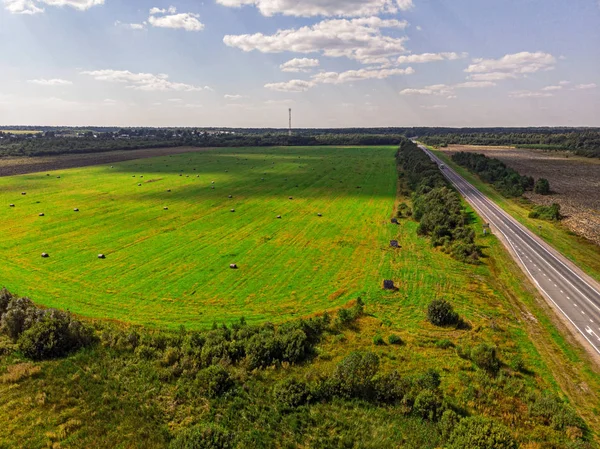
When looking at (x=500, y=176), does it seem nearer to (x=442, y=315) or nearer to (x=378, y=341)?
(x=442, y=315)

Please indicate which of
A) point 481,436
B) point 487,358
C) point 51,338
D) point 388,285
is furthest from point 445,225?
point 51,338

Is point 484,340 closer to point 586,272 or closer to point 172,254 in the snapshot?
point 586,272

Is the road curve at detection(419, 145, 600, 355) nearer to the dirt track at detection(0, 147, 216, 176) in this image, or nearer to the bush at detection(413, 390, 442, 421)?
the bush at detection(413, 390, 442, 421)

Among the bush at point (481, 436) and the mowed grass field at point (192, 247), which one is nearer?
the bush at point (481, 436)

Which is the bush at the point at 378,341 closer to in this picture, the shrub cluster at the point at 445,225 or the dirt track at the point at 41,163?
the shrub cluster at the point at 445,225

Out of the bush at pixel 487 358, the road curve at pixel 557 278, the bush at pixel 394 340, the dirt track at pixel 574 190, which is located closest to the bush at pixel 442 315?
the bush at pixel 394 340

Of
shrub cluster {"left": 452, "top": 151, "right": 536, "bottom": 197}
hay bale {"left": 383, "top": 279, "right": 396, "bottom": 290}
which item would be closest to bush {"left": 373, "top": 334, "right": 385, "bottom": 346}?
hay bale {"left": 383, "top": 279, "right": 396, "bottom": 290}

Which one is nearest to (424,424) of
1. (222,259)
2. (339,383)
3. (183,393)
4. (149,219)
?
(339,383)
